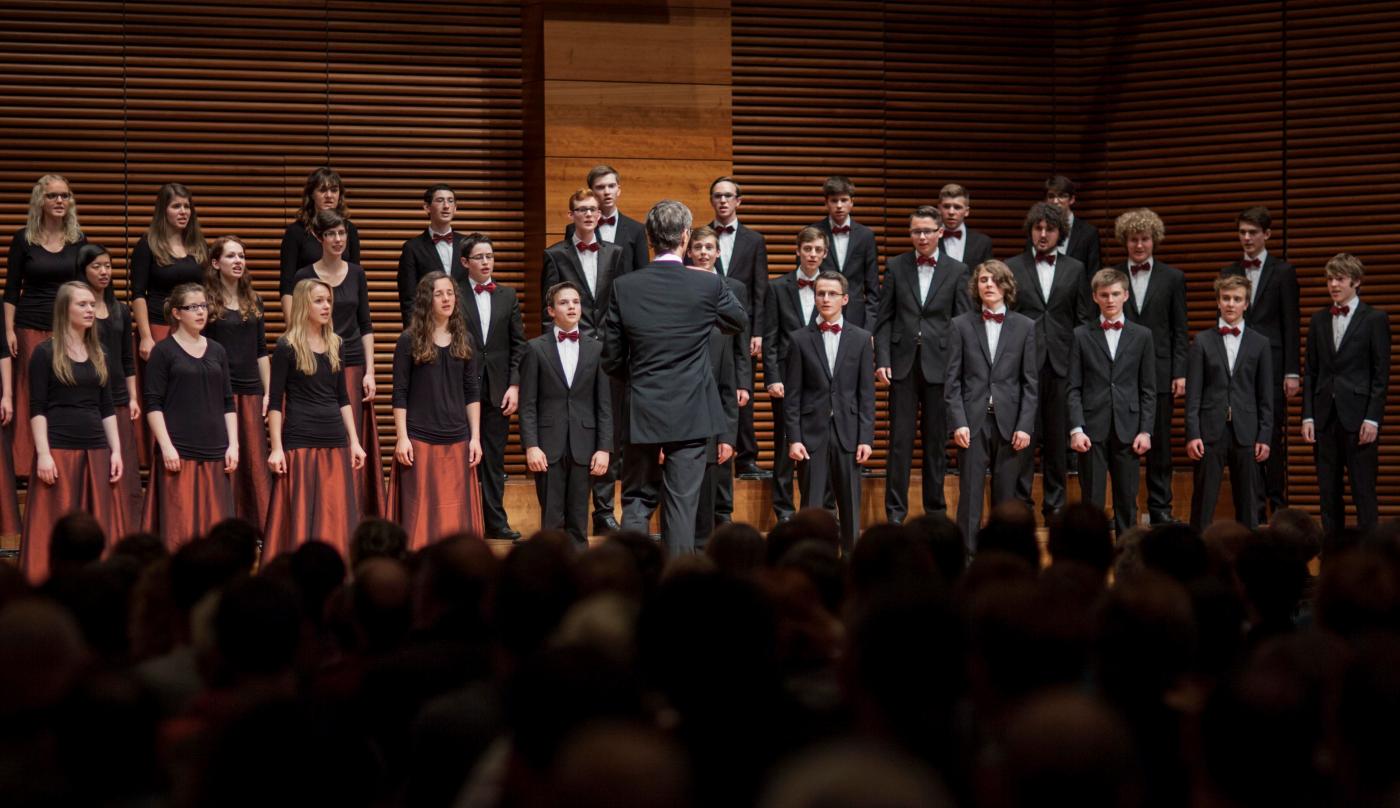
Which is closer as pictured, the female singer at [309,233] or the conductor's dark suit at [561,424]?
the conductor's dark suit at [561,424]

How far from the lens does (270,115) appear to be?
8125mm

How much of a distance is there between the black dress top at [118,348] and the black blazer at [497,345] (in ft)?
4.56

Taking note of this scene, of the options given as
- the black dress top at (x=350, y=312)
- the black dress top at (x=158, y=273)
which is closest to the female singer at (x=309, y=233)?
the black dress top at (x=350, y=312)

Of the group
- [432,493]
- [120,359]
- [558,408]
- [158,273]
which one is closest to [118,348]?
[120,359]

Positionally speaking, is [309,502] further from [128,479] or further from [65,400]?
[65,400]

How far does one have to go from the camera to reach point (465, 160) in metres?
8.33

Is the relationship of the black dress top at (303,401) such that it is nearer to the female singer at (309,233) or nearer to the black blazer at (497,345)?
the female singer at (309,233)

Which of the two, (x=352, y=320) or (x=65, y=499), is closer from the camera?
(x=65, y=499)

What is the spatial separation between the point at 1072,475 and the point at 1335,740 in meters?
5.88

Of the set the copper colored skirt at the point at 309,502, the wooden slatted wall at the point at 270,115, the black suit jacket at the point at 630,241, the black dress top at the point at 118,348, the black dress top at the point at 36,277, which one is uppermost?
the wooden slatted wall at the point at 270,115

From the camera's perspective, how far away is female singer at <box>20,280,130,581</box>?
19.1 ft

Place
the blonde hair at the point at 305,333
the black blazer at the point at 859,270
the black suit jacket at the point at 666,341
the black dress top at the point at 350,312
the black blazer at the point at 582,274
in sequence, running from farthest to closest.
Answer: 1. the black blazer at the point at 859,270
2. the black blazer at the point at 582,274
3. the black dress top at the point at 350,312
4. the blonde hair at the point at 305,333
5. the black suit jacket at the point at 666,341

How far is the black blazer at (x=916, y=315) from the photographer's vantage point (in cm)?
713

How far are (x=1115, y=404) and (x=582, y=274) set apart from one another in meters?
2.41
